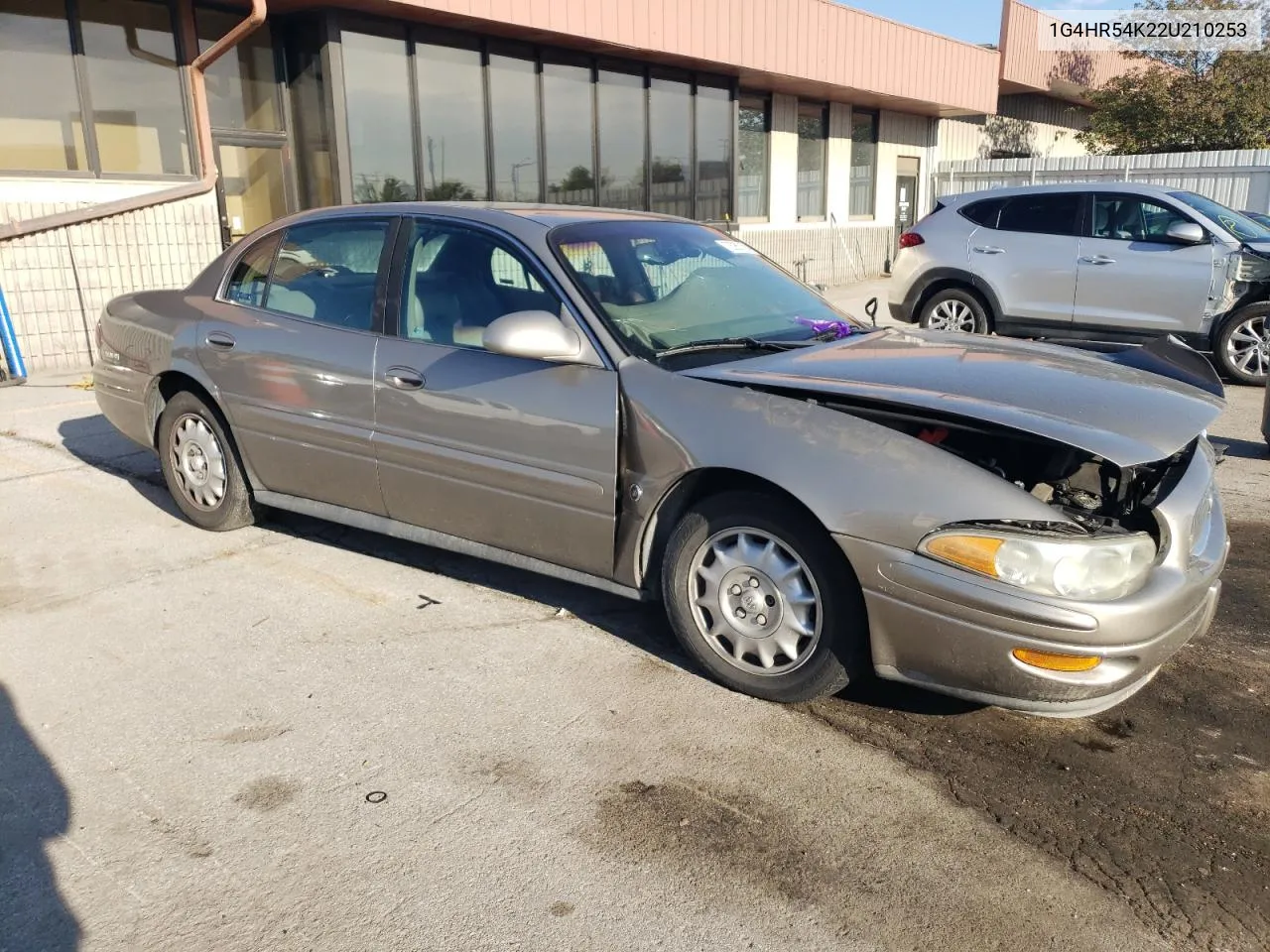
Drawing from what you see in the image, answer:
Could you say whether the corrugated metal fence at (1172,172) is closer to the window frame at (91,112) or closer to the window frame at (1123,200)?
the window frame at (1123,200)

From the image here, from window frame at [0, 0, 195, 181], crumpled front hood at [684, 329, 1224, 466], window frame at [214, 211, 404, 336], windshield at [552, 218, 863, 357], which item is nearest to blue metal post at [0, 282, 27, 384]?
window frame at [0, 0, 195, 181]

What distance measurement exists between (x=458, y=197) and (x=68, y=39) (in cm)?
425

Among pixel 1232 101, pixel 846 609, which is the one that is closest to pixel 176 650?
pixel 846 609

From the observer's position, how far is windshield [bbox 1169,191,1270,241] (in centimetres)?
913

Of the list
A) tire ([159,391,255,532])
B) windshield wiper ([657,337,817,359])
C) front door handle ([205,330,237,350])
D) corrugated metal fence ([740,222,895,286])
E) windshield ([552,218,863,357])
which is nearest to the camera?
windshield wiper ([657,337,817,359])

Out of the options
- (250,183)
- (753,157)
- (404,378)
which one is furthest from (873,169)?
(404,378)

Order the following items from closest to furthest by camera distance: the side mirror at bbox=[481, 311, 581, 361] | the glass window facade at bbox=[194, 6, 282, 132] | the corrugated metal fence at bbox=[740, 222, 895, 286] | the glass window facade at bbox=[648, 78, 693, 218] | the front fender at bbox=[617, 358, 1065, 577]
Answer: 1. the front fender at bbox=[617, 358, 1065, 577]
2. the side mirror at bbox=[481, 311, 581, 361]
3. the glass window facade at bbox=[194, 6, 282, 132]
4. the glass window facade at bbox=[648, 78, 693, 218]
5. the corrugated metal fence at bbox=[740, 222, 895, 286]

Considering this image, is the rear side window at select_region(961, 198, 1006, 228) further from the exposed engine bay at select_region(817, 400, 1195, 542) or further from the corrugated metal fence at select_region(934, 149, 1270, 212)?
the exposed engine bay at select_region(817, 400, 1195, 542)

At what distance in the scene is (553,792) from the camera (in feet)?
9.81

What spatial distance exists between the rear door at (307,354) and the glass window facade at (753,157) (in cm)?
1296

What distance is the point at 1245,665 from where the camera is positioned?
376cm

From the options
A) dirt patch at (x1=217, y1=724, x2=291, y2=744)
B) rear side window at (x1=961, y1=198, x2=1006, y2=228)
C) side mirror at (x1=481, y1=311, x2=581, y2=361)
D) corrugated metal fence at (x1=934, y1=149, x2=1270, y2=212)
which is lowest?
dirt patch at (x1=217, y1=724, x2=291, y2=744)

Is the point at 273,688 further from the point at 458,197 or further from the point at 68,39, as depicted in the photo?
the point at 458,197

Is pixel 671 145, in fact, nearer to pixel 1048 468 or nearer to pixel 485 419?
pixel 485 419
